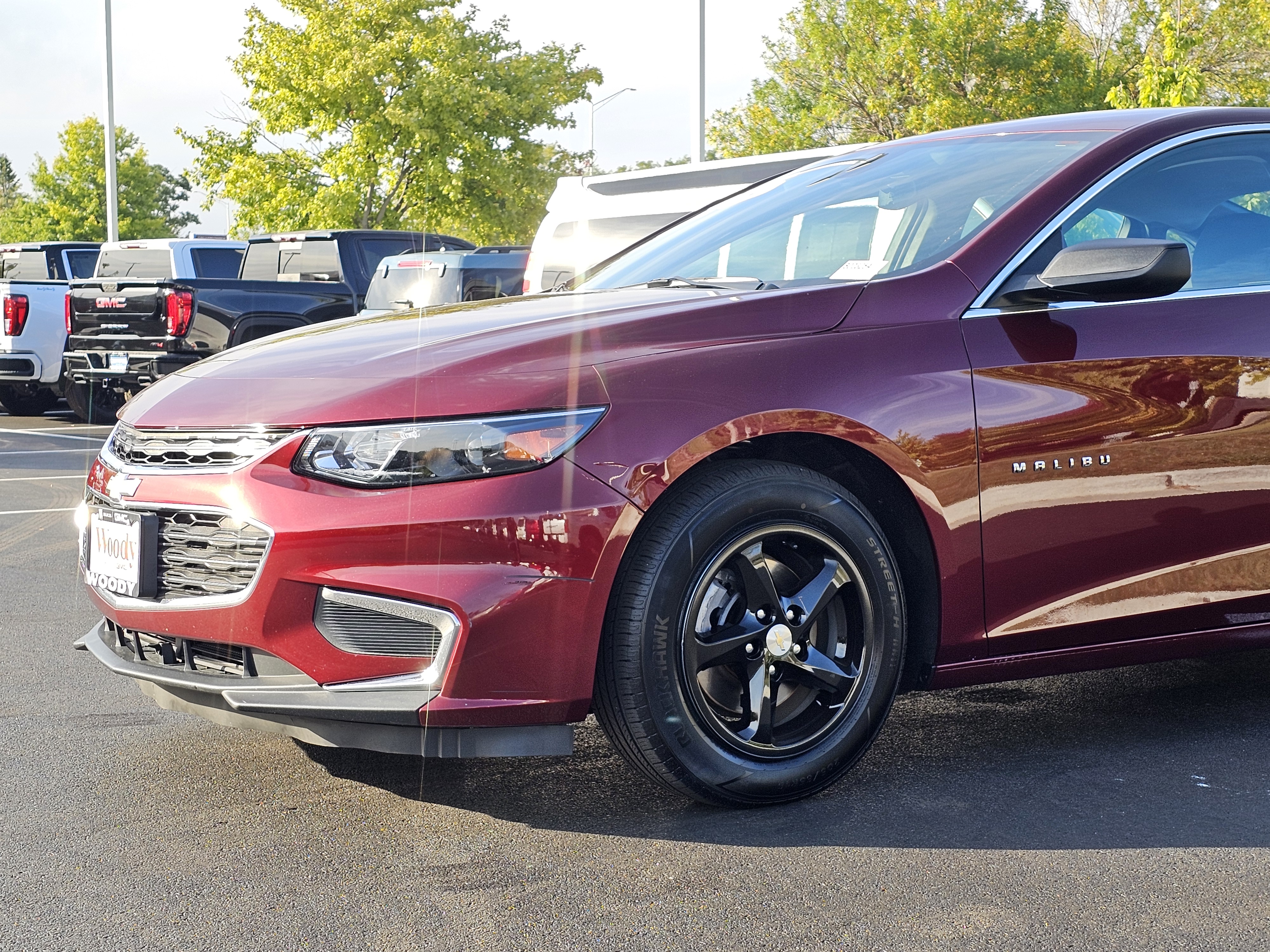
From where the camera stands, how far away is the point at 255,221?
3522cm

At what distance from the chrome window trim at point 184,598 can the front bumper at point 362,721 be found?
18cm

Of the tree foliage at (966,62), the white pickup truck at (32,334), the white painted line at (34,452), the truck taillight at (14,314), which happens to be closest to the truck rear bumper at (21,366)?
the white pickup truck at (32,334)

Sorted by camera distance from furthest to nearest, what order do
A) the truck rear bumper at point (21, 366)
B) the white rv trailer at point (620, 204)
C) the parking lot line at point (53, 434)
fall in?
the truck rear bumper at point (21, 366) < the parking lot line at point (53, 434) < the white rv trailer at point (620, 204)

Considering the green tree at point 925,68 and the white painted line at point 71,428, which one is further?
the green tree at point 925,68

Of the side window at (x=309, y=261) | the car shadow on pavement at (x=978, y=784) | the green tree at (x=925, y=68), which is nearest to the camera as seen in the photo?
the car shadow on pavement at (x=978, y=784)

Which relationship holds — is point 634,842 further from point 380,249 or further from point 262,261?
point 262,261

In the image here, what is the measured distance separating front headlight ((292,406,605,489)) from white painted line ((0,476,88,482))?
8634 millimetres

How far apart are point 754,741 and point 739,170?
5954mm

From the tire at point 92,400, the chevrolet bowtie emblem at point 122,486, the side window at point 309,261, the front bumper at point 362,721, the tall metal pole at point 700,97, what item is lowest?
the front bumper at point 362,721

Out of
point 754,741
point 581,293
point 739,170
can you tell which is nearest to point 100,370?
point 739,170

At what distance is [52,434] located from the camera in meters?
15.3

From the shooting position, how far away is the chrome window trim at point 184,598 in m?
3.14

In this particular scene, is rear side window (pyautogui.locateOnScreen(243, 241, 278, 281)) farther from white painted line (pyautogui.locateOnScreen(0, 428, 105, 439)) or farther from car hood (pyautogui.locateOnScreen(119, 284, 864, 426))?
car hood (pyautogui.locateOnScreen(119, 284, 864, 426))

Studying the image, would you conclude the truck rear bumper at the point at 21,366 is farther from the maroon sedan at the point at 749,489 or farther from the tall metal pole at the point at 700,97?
the maroon sedan at the point at 749,489
